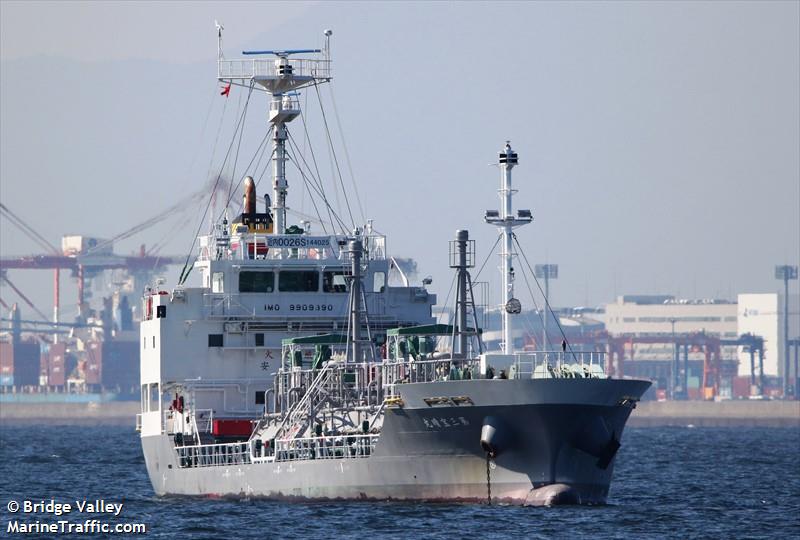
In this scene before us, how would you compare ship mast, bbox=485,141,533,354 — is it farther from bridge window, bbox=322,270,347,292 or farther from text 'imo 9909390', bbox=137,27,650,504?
bridge window, bbox=322,270,347,292

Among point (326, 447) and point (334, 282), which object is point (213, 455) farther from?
point (334, 282)

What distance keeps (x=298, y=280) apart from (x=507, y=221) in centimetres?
1048

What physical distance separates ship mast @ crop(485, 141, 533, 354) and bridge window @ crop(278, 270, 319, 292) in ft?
30.7

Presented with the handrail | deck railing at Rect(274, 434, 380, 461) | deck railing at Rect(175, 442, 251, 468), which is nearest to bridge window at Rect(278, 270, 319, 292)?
the handrail

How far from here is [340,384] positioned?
2110 inches

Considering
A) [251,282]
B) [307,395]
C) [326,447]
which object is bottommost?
[326,447]

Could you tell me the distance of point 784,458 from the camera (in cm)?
9762

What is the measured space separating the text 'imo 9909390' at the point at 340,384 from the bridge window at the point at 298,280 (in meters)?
0.06

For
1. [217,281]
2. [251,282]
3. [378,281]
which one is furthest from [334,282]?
[217,281]

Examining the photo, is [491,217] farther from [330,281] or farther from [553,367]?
[330,281]

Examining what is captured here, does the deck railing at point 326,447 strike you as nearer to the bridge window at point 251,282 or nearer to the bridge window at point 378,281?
the bridge window at point 251,282

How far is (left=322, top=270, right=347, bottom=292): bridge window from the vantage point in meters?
59.5

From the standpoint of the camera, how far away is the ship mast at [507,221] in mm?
50406

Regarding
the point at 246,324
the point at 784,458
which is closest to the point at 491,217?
the point at 246,324
